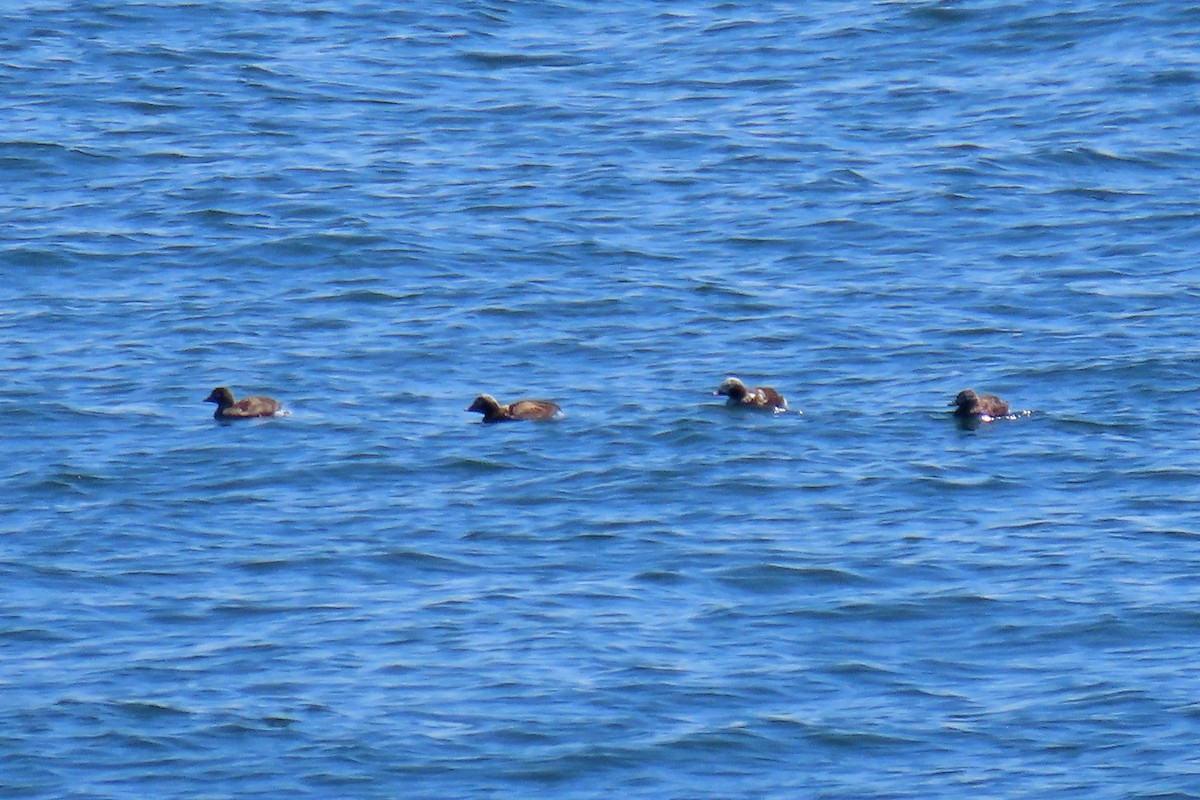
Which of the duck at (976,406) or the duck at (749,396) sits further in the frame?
the duck at (749,396)

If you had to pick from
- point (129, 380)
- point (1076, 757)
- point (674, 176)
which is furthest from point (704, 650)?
point (674, 176)

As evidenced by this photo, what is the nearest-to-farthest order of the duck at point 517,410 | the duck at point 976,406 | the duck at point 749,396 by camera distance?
the duck at point 976,406 < the duck at point 517,410 < the duck at point 749,396

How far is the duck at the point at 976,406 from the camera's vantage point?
53.9ft

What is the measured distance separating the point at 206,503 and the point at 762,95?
12018 mm

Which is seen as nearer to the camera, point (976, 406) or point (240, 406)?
point (976, 406)

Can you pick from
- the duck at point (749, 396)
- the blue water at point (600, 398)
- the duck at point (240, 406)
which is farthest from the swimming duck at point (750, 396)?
the duck at point (240, 406)

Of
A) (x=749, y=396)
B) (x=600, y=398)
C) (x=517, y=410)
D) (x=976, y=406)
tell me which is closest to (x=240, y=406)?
(x=517, y=410)

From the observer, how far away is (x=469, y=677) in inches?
492

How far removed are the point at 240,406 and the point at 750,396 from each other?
140 inches

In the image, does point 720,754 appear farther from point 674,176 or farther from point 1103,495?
point 674,176

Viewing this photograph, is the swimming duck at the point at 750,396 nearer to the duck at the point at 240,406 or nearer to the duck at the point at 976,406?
the duck at the point at 976,406

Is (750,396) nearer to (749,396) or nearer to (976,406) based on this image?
(749,396)

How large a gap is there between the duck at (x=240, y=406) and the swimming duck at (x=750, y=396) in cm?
320

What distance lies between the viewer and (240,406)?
55.0 feet
